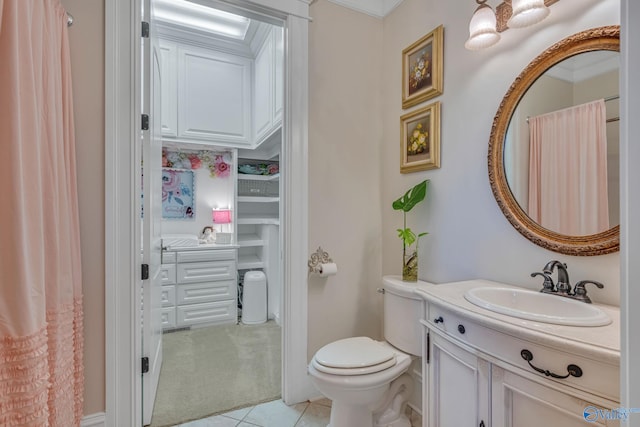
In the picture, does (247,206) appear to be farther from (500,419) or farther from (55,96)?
(500,419)

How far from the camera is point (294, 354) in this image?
75.1 inches

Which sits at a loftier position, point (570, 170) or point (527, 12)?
point (527, 12)

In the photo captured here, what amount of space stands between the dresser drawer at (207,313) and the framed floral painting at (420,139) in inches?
91.3

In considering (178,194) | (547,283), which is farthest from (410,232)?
(178,194)

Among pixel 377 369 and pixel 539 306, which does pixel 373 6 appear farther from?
pixel 377 369

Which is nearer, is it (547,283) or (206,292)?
(547,283)

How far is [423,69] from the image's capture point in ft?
6.14

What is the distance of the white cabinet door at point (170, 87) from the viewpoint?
9.59ft

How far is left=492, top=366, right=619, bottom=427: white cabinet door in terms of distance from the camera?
802mm

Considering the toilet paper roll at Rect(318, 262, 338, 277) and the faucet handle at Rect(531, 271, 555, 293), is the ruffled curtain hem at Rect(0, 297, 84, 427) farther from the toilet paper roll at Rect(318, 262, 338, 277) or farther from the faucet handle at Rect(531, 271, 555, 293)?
the faucet handle at Rect(531, 271, 555, 293)

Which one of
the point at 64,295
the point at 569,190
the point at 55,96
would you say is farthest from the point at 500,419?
the point at 55,96

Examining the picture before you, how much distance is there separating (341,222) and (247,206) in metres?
2.05

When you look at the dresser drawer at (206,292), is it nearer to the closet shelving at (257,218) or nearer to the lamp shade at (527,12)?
the closet shelving at (257,218)

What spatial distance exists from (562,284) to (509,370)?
1.47 feet
